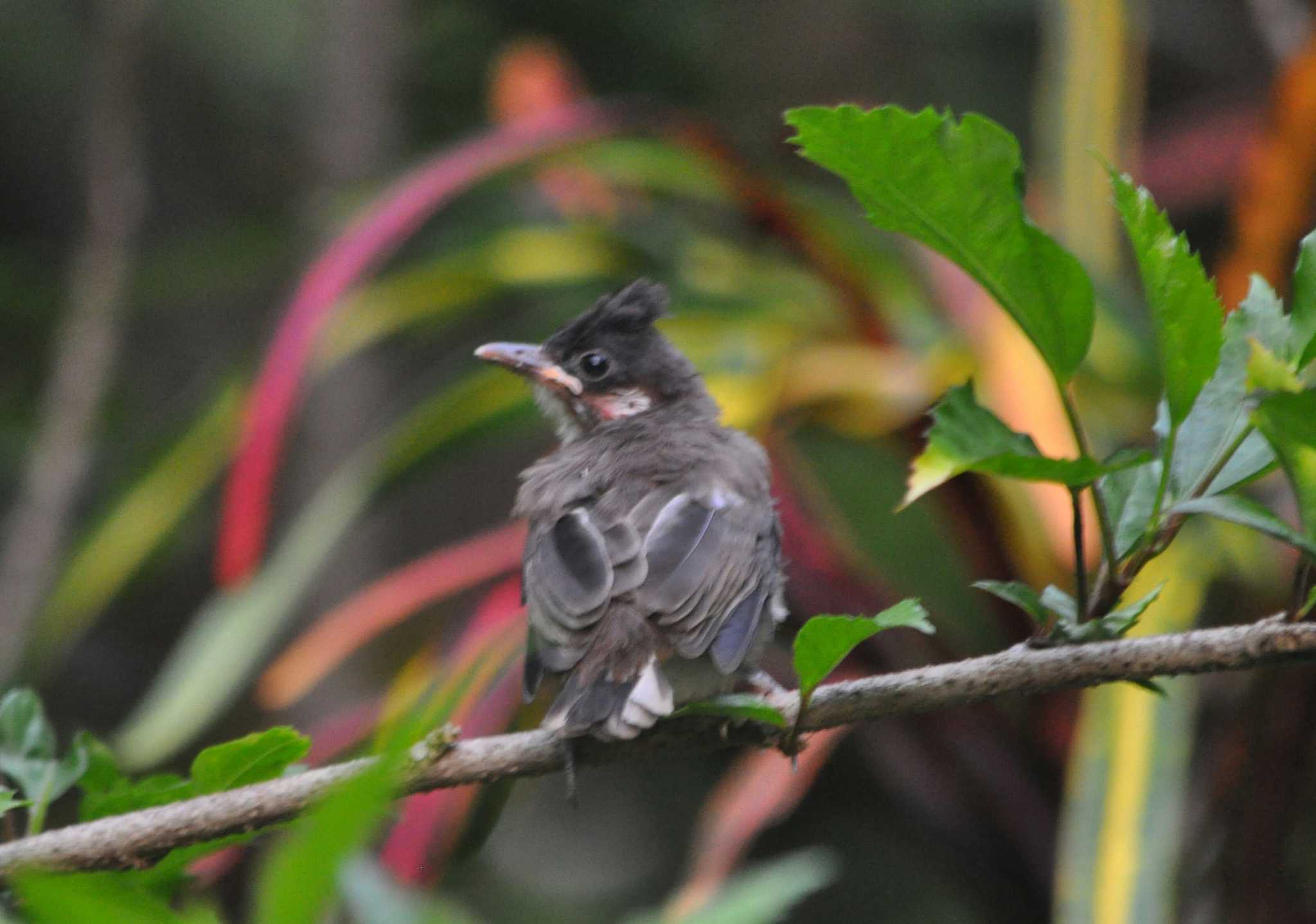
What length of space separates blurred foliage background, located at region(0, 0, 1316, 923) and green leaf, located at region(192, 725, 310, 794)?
6.3 inches

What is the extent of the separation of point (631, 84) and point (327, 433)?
6.86 feet

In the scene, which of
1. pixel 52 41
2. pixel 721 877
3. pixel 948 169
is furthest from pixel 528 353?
pixel 52 41

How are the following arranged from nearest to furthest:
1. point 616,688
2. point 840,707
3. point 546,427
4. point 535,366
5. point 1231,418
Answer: point 1231,418, point 840,707, point 616,688, point 535,366, point 546,427

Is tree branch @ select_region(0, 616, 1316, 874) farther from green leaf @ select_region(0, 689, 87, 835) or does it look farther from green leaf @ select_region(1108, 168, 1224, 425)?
green leaf @ select_region(1108, 168, 1224, 425)

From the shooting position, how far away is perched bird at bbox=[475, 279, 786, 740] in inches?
71.7

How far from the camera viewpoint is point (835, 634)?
1246 mm

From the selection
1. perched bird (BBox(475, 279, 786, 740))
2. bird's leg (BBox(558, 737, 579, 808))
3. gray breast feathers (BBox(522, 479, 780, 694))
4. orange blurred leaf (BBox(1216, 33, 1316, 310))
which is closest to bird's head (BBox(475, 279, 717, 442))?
perched bird (BBox(475, 279, 786, 740))

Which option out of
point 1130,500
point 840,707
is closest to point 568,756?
point 840,707

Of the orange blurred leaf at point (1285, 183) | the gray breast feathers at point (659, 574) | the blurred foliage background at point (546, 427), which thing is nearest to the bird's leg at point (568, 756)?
the blurred foliage background at point (546, 427)

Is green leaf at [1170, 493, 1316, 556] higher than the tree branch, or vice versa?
green leaf at [1170, 493, 1316, 556]

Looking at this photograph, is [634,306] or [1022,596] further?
[634,306]

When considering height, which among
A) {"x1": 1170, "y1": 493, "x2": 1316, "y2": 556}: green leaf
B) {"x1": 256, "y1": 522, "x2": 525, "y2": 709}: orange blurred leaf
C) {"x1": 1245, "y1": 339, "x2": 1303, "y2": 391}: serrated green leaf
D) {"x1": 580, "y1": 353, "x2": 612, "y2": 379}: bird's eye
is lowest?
{"x1": 256, "y1": 522, "x2": 525, "y2": 709}: orange blurred leaf

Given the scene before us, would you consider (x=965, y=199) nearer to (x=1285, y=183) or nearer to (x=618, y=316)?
(x=618, y=316)

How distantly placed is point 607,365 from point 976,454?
1542 millimetres
